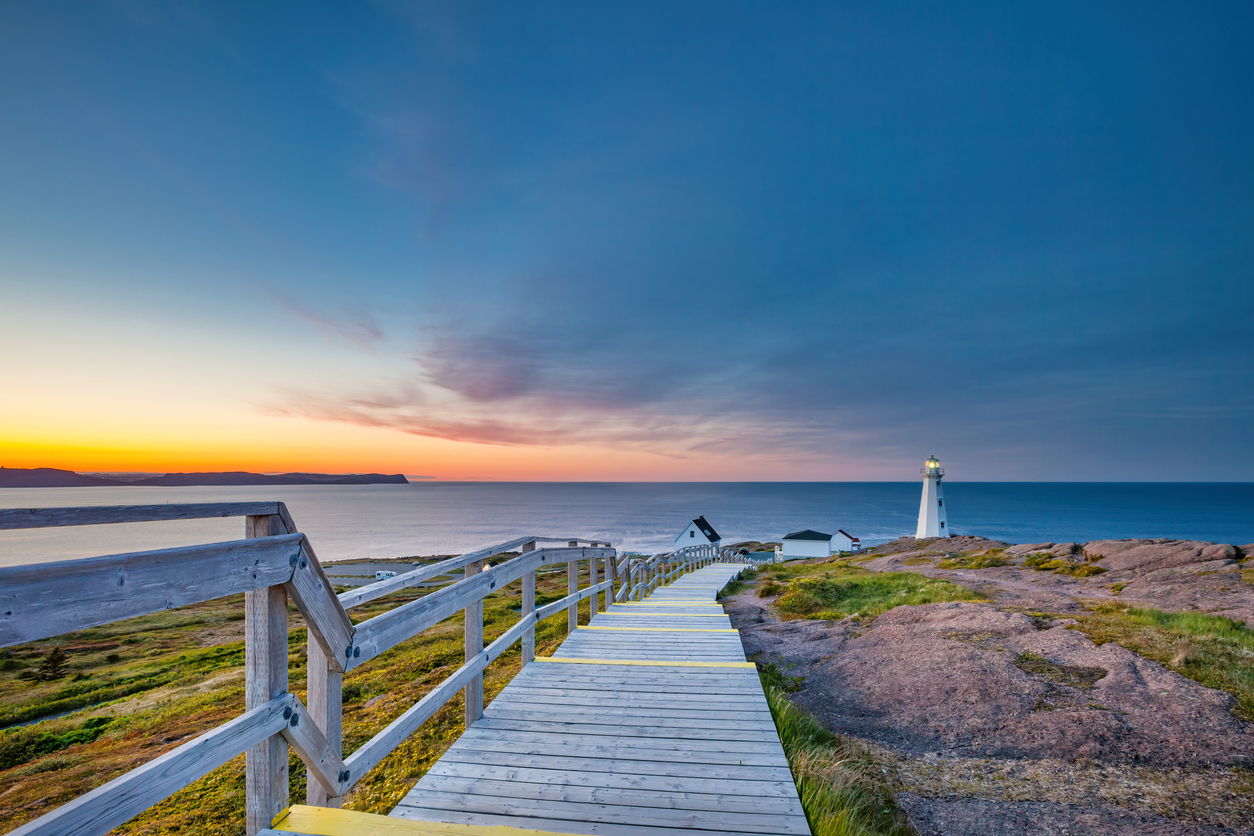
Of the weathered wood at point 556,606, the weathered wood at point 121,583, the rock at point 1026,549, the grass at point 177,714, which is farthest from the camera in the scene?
the rock at point 1026,549

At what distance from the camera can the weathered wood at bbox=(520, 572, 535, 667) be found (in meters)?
5.28

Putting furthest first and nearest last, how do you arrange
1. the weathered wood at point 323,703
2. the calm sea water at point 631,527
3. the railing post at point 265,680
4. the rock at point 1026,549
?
the calm sea water at point 631,527
the rock at point 1026,549
the weathered wood at point 323,703
the railing post at point 265,680

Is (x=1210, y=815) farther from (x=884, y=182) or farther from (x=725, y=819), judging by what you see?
(x=884, y=182)

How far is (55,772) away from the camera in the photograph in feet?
28.7

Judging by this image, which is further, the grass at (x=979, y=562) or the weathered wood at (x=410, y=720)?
the grass at (x=979, y=562)

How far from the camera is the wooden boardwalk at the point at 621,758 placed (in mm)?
2918

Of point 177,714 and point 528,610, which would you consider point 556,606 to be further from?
point 177,714

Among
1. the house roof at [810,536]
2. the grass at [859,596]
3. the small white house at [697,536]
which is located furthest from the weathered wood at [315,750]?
the house roof at [810,536]

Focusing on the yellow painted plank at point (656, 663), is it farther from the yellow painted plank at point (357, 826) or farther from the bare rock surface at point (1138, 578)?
the bare rock surface at point (1138, 578)

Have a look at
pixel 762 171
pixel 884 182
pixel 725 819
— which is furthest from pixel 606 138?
pixel 725 819

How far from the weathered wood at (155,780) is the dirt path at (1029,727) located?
4856 millimetres

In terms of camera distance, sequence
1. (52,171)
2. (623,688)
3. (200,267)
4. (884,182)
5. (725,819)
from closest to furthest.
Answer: (725,819)
(623,688)
(52,171)
(200,267)
(884,182)

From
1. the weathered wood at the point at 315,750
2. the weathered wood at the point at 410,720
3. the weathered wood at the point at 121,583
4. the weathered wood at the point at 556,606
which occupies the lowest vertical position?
the weathered wood at the point at 556,606

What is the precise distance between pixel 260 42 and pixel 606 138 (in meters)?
12.8
